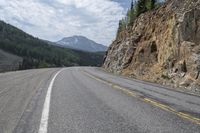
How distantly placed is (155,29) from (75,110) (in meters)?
36.3

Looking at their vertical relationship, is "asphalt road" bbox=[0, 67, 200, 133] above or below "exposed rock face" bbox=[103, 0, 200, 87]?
below

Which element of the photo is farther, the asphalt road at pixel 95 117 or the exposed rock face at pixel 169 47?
the exposed rock face at pixel 169 47

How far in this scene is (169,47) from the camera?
3528cm

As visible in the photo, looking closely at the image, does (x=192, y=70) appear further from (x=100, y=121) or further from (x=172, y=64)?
(x=100, y=121)

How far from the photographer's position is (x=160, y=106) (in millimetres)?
11555

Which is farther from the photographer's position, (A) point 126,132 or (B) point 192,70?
(B) point 192,70

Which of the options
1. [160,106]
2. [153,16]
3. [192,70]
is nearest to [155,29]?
[153,16]

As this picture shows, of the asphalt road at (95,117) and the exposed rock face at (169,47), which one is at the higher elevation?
the exposed rock face at (169,47)

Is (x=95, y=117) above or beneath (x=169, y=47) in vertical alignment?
beneath

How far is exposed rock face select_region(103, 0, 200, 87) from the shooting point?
2791 centimetres

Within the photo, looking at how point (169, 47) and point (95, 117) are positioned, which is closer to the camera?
point (95, 117)

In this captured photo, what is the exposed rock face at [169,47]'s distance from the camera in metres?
27.9

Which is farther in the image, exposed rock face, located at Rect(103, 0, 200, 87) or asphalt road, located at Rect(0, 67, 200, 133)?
exposed rock face, located at Rect(103, 0, 200, 87)

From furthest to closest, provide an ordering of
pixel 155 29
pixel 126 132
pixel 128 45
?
pixel 128 45
pixel 155 29
pixel 126 132
